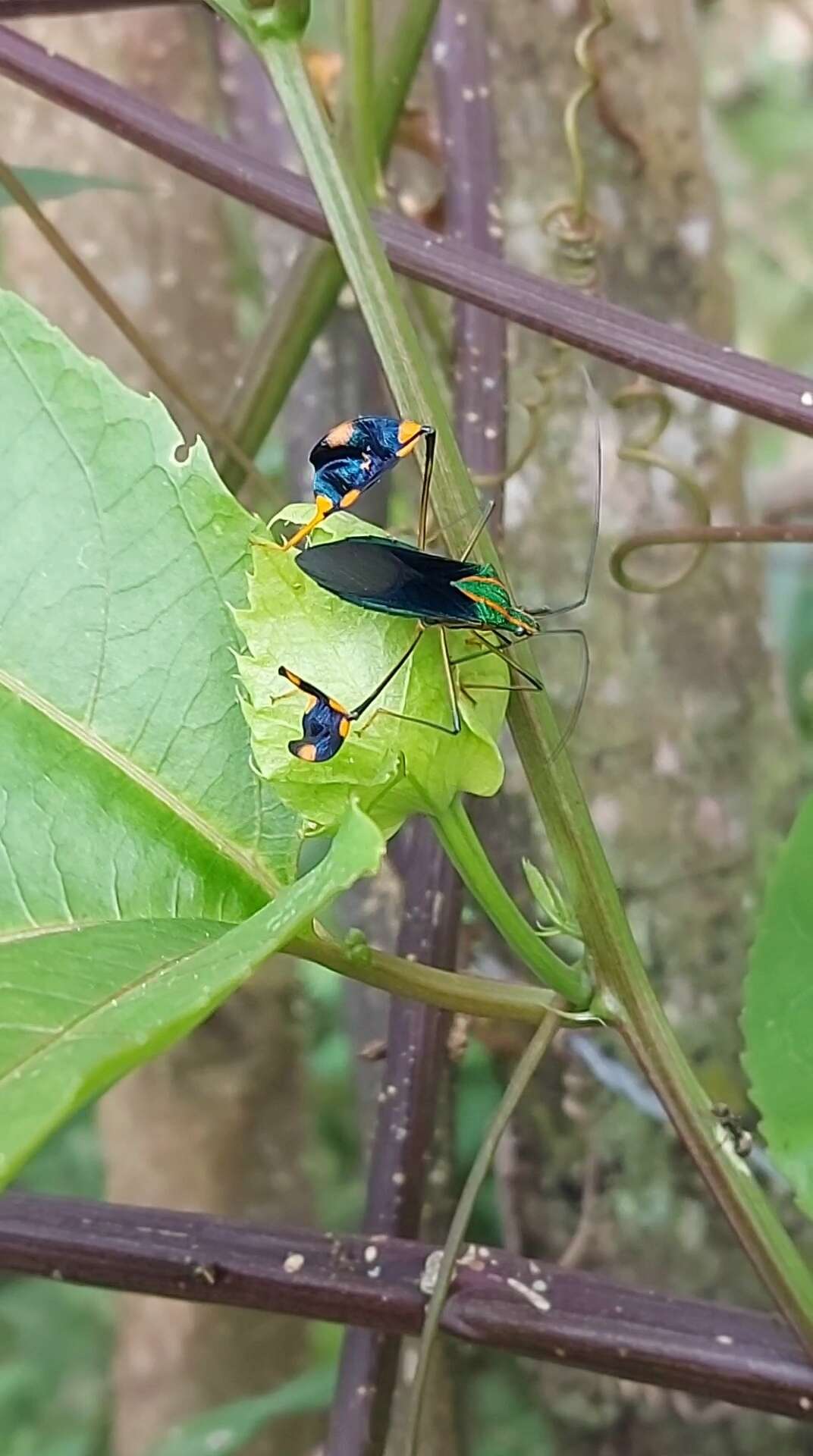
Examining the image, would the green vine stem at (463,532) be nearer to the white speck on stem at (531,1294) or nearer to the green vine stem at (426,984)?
the green vine stem at (426,984)

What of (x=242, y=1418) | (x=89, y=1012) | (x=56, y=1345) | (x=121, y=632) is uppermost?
(x=121, y=632)

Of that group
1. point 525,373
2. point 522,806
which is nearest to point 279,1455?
point 522,806

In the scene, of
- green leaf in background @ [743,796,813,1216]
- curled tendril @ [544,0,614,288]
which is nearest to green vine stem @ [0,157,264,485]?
curled tendril @ [544,0,614,288]

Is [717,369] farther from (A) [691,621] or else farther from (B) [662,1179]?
(B) [662,1179]

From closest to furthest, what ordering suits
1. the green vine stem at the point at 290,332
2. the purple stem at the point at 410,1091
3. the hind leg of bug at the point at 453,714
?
1. the hind leg of bug at the point at 453,714
2. the purple stem at the point at 410,1091
3. the green vine stem at the point at 290,332

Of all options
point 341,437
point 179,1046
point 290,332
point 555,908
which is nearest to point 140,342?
point 290,332

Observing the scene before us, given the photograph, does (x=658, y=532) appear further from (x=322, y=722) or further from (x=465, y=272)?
A: (x=322, y=722)

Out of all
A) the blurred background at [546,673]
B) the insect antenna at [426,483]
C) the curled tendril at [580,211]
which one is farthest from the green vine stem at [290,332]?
the insect antenna at [426,483]
